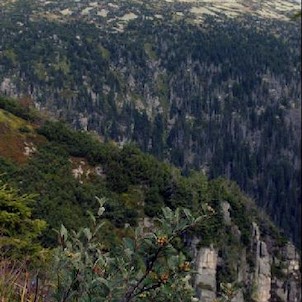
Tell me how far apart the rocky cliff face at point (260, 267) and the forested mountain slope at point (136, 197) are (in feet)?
0.29

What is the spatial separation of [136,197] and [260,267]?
15867mm

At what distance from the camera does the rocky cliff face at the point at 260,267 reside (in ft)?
177

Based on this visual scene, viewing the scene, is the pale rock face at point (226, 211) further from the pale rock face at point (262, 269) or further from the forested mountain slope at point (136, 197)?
the pale rock face at point (262, 269)

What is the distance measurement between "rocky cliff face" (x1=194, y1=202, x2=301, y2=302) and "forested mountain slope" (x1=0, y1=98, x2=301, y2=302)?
89 mm

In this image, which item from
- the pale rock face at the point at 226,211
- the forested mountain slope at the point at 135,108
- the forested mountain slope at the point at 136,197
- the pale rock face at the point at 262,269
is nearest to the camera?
the forested mountain slope at the point at 136,197

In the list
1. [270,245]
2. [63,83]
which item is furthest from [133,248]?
[63,83]

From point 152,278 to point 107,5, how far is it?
199 m

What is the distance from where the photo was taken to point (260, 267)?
60.6 m

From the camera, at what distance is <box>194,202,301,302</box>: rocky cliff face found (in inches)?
2126

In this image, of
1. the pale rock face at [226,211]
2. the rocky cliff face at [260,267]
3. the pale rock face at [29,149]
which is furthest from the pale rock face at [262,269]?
the pale rock face at [29,149]

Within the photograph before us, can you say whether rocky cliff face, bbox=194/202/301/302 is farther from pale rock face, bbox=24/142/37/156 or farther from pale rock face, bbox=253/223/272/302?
pale rock face, bbox=24/142/37/156

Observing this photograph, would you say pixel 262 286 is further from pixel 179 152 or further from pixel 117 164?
pixel 179 152

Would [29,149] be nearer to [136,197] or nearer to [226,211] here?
[136,197]

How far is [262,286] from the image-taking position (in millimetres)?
58656
